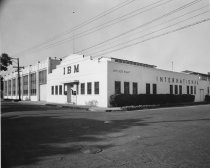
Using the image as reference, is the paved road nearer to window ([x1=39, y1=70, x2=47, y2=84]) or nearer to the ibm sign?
the ibm sign

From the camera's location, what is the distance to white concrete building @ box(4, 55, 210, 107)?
1067 inches

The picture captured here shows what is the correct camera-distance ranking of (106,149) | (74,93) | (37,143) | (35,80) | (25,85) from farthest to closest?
(25,85) < (35,80) < (74,93) < (37,143) < (106,149)

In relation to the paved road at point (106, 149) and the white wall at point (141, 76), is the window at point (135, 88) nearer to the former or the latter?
the white wall at point (141, 76)

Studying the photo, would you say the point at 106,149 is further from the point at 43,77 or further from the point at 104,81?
the point at 43,77

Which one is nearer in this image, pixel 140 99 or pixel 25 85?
pixel 140 99

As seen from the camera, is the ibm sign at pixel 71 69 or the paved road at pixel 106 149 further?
the ibm sign at pixel 71 69

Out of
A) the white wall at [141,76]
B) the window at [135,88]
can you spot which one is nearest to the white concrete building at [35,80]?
the white wall at [141,76]

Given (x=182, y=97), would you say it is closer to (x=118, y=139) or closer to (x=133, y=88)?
(x=133, y=88)

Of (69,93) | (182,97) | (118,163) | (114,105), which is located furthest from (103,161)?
(182,97)

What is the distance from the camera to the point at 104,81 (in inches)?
1050

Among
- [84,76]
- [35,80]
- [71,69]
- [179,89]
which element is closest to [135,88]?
[84,76]

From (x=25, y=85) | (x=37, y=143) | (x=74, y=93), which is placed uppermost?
(x=25, y=85)

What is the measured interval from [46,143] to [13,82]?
64761mm

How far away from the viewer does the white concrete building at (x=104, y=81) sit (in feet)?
88.9
